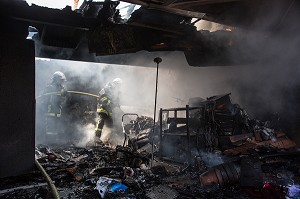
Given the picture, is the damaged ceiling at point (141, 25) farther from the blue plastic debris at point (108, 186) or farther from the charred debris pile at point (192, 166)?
the blue plastic debris at point (108, 186)

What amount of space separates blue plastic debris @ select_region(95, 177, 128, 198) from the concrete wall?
1.43 meters

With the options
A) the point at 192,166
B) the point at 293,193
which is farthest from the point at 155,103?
the point at 293,193

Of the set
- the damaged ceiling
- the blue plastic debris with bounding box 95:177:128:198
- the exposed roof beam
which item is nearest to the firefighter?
the damaged ceiling

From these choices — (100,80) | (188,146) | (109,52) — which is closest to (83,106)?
(100,80)

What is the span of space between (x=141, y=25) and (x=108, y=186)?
352 centimetres

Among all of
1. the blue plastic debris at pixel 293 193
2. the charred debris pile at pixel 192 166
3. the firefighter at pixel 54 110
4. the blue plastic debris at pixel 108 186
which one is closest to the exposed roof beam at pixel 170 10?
the charred debris pile at pixel 192 166

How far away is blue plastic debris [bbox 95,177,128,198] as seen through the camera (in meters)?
4.61

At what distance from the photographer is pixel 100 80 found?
16.7 metres

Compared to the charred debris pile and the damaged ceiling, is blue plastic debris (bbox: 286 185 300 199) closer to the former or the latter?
the charred debris pile

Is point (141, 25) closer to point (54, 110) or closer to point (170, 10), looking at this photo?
point (170, 10)

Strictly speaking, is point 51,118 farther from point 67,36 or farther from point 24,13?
point 24,13

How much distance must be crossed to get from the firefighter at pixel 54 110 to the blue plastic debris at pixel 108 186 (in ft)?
20.2

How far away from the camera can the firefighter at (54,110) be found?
1010 cm

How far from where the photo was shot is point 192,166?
6.81 meters
